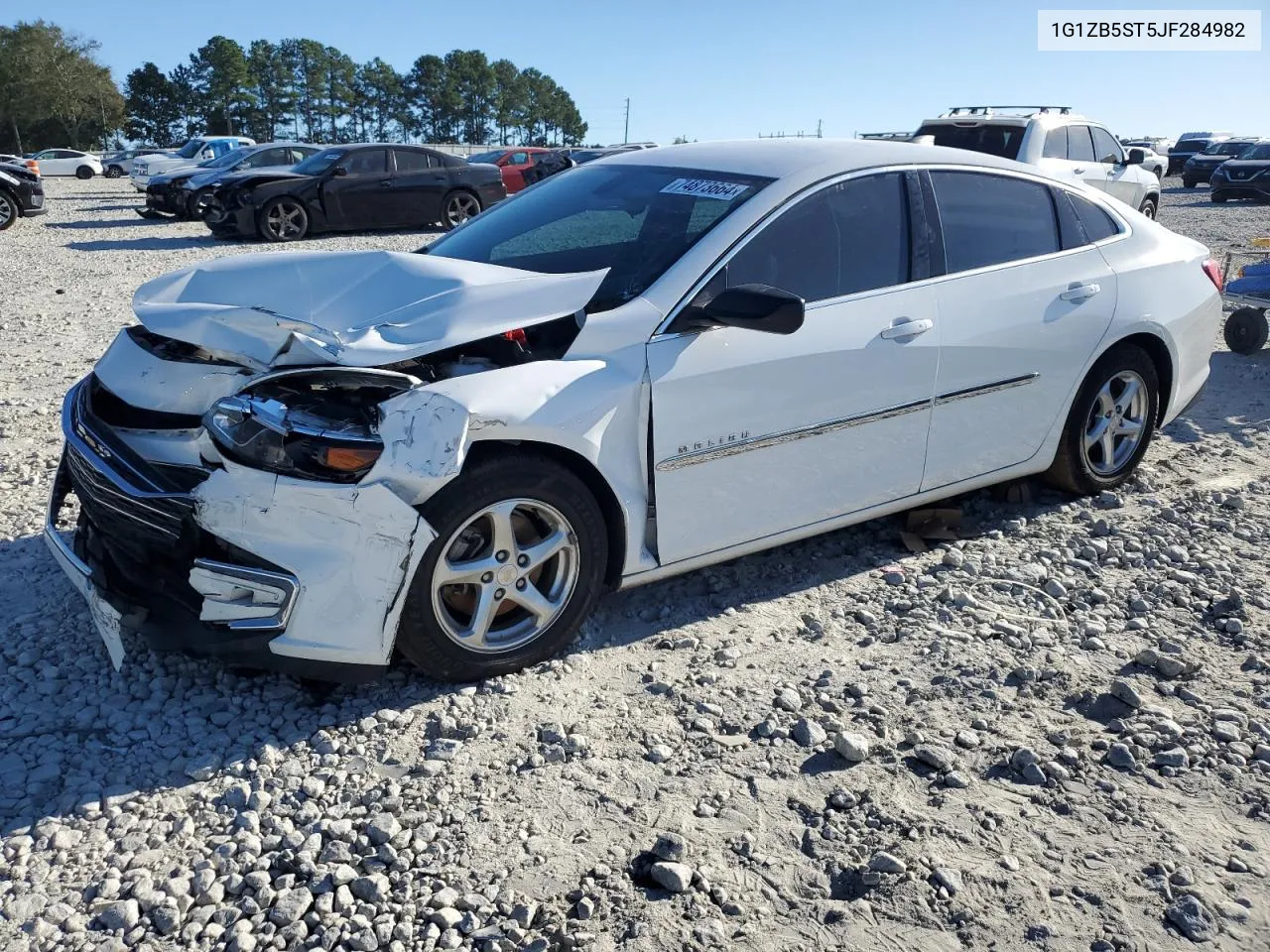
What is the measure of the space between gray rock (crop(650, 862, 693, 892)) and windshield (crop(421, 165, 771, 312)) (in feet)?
6.02

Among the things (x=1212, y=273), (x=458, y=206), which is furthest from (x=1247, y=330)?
(x=458, y=206)

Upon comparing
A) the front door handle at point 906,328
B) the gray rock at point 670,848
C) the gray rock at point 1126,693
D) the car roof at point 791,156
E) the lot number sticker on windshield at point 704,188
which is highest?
the car roof at point 791,156

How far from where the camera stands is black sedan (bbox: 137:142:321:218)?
63.1 ft

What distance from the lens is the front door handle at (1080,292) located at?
15.5 ft

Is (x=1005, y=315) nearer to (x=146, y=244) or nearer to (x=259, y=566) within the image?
(x=259, y=566)

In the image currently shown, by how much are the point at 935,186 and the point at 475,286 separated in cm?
206

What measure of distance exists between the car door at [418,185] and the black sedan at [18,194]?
6.42 metres

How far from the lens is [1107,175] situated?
1358 centimetres

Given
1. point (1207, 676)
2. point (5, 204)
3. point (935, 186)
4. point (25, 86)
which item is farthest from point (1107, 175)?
point (25, 86)

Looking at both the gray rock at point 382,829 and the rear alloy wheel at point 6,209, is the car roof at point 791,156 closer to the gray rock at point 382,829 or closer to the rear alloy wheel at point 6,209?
the gray rock at point 382,829

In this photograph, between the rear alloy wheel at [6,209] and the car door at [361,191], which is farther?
the rear alloy wheel at [6,209]

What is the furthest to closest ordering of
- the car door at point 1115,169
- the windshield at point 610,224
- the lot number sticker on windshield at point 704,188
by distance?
the car door at point 1115,169, the lot number sticker on windshield at point 704,188, the windshield at point 610,224

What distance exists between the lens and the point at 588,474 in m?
3.51

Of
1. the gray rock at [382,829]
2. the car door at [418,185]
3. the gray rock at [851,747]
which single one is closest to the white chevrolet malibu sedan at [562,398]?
the gray rock at [382,829]
